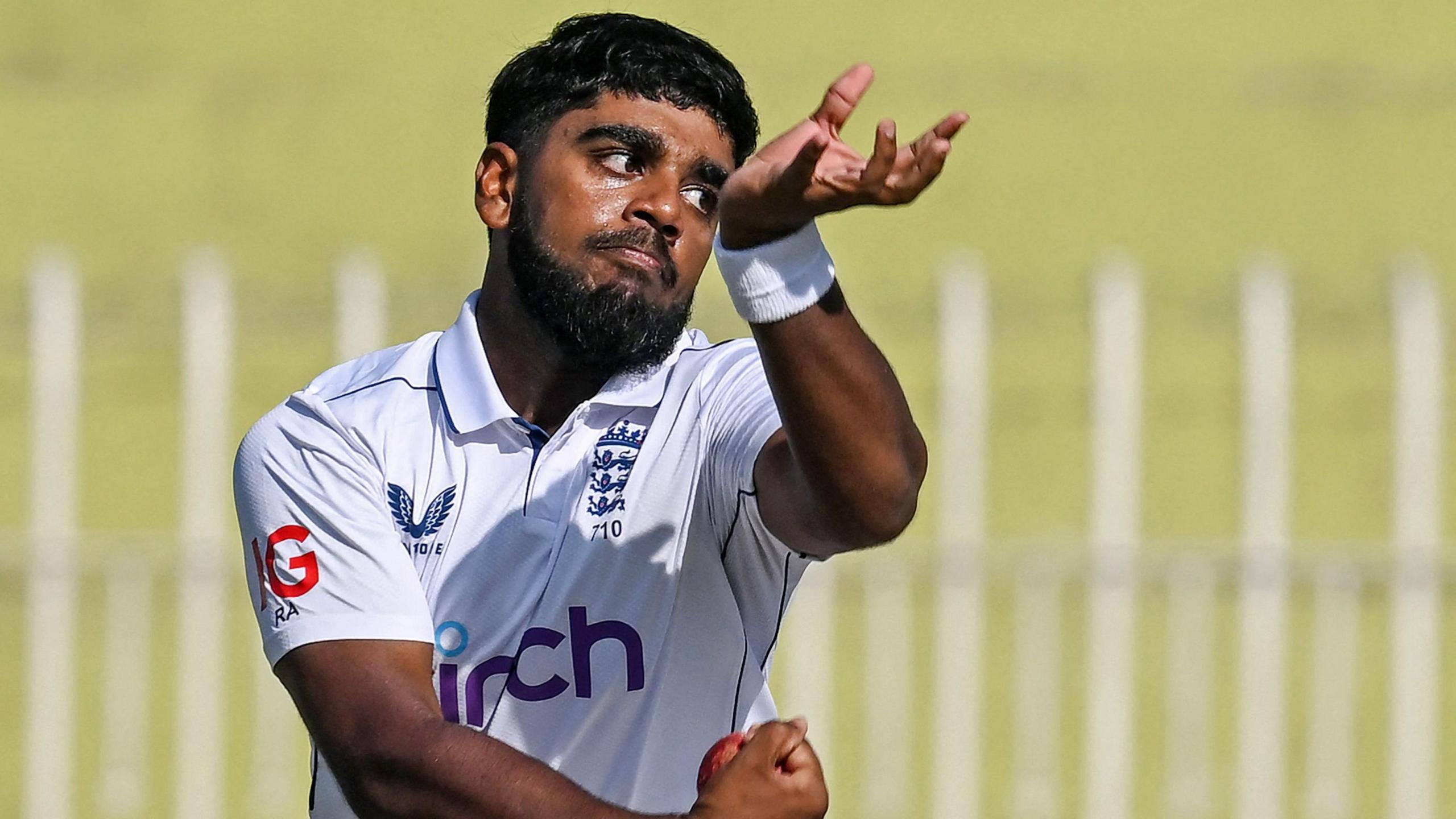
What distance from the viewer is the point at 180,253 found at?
6.77 m

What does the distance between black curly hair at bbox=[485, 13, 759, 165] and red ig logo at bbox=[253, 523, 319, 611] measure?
73 centimetres

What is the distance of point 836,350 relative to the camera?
2.36 metres

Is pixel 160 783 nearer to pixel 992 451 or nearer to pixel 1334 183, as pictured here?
pixel 992 451

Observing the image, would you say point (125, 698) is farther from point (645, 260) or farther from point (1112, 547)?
point (645, 260)

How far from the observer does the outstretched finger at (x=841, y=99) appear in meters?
2.27

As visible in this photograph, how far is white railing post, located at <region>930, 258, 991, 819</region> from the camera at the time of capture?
5.88m

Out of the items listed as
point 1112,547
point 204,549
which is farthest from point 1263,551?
point 204,549

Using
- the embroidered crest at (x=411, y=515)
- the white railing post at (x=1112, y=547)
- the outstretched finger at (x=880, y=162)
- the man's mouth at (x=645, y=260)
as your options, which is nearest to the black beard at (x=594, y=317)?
the man's mouth at (x=645, y=260)

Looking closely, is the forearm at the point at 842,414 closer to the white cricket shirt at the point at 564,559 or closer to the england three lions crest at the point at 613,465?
the white cricket shirt at the point at 564,559

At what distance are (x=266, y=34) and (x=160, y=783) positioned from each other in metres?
2.52

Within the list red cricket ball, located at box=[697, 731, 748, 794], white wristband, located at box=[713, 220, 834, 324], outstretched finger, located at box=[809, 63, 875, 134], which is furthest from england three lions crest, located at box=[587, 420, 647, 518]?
outstretched finger, located at box=[809, 63, 875, 134]

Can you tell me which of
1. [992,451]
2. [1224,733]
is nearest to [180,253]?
[992,451]

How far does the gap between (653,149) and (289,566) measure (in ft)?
2.59

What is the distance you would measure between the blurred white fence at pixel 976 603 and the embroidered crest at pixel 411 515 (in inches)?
120
